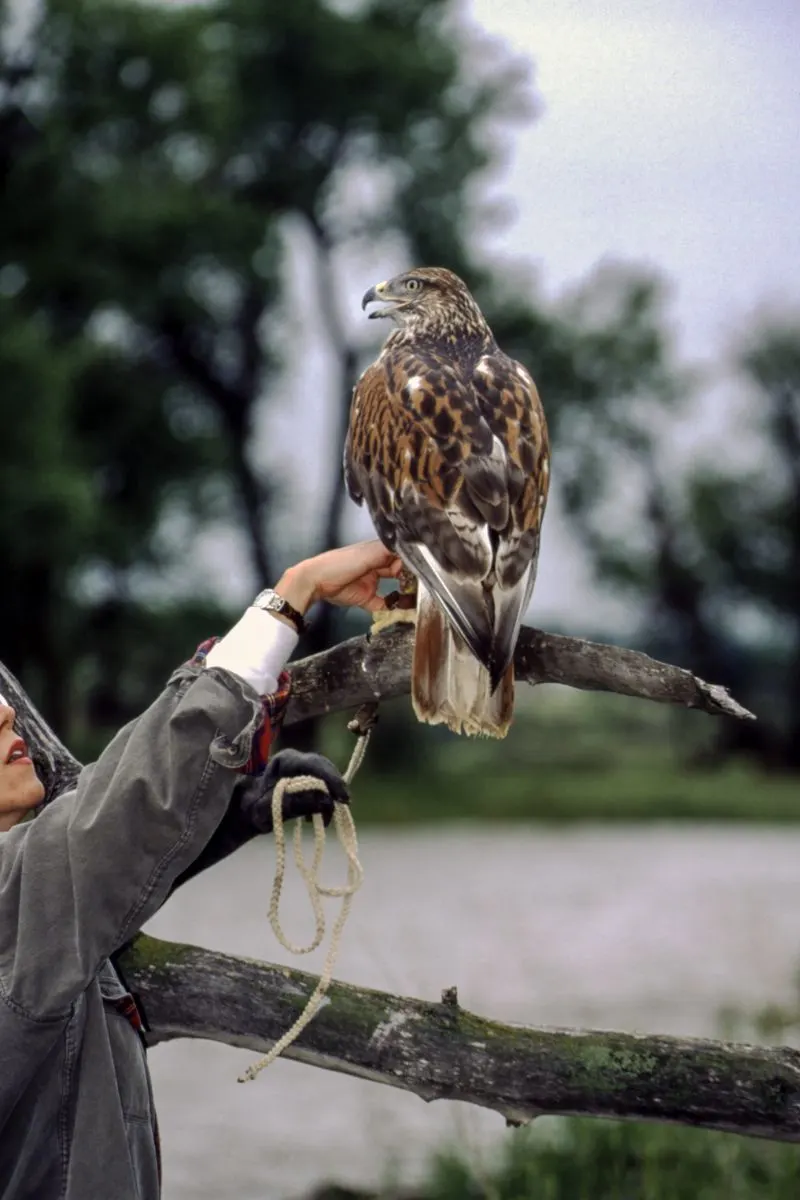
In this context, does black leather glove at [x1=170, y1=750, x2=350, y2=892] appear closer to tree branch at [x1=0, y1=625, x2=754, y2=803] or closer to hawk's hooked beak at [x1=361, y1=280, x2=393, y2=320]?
tree branch at [x1=0, y1=625, x2=754, y2=803]

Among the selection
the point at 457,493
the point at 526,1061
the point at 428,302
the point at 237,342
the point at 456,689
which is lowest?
the point at 526,1061

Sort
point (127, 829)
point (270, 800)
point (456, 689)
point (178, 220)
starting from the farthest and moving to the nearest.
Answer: point (178, 220) → point (270, 800) → point (456, 689) → point (127, 829)

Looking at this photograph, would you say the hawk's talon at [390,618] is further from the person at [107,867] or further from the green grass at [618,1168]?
the green grass at [618,1168]

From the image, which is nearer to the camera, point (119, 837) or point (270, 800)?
point (119, 837)

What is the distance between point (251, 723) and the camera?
5.66 feet

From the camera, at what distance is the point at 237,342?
14.2 meters

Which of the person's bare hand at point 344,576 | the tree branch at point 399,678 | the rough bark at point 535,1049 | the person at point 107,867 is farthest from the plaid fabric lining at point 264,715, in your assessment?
the rough bark at point 535,1049

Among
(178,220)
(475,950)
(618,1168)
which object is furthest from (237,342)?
(618,1168)

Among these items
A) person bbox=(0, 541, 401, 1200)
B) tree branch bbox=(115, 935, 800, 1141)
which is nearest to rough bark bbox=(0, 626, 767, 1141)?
tree branch bbox=(115, 935, 800, 1141)

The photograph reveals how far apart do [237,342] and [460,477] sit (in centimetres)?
1216

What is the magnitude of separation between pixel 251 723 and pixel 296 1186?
4116mm

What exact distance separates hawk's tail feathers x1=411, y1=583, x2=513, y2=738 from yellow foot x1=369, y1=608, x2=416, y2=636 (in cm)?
18

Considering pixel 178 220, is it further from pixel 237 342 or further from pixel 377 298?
pixel 377 298

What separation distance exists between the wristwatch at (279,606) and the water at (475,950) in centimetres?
228
